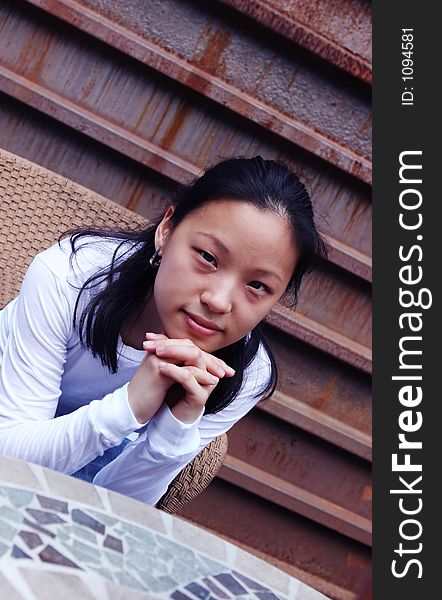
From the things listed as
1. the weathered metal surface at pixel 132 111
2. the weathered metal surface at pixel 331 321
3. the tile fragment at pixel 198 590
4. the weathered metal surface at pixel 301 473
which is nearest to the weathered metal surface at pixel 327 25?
the weathered metal surface at pixel 132 111

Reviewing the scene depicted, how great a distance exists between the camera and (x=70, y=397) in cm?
177

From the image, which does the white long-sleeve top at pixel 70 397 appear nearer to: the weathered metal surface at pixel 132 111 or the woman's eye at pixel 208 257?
the woman's eye at pixel 208 257

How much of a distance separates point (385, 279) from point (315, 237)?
63 centimetres

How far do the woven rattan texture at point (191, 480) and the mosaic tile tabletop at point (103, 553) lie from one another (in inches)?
26.3

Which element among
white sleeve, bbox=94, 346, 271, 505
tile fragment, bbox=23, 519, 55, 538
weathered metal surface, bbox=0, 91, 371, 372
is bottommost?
tile fragment, bbox=23, 519, 55, 538

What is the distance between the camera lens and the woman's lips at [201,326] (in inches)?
53.9

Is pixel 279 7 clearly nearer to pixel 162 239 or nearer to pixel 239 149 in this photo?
pixel 239 149

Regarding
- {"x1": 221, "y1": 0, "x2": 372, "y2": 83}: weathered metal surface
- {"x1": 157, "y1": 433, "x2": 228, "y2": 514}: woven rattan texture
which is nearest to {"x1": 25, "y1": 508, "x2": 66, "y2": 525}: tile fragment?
{"x1": 157, "y1": 433, "x2": 228, "y2": 514}: woven rattan texture

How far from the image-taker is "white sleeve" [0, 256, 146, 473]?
143 cm

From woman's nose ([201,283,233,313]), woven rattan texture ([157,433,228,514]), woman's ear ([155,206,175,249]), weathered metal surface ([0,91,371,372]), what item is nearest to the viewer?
woman's nose ([201,283,233,313])

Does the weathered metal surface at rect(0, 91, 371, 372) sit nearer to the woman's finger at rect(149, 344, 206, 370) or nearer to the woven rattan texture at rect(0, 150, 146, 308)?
the woven rattan texture at rect(0, 150, 146, 308)

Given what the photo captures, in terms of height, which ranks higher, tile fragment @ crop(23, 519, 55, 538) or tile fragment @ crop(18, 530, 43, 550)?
tile fragment @ crop(23, 519, 55, 538)

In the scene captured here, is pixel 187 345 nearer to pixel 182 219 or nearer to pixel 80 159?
pixel 182 219

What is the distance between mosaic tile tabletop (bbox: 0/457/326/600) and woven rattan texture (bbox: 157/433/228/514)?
67 cm
